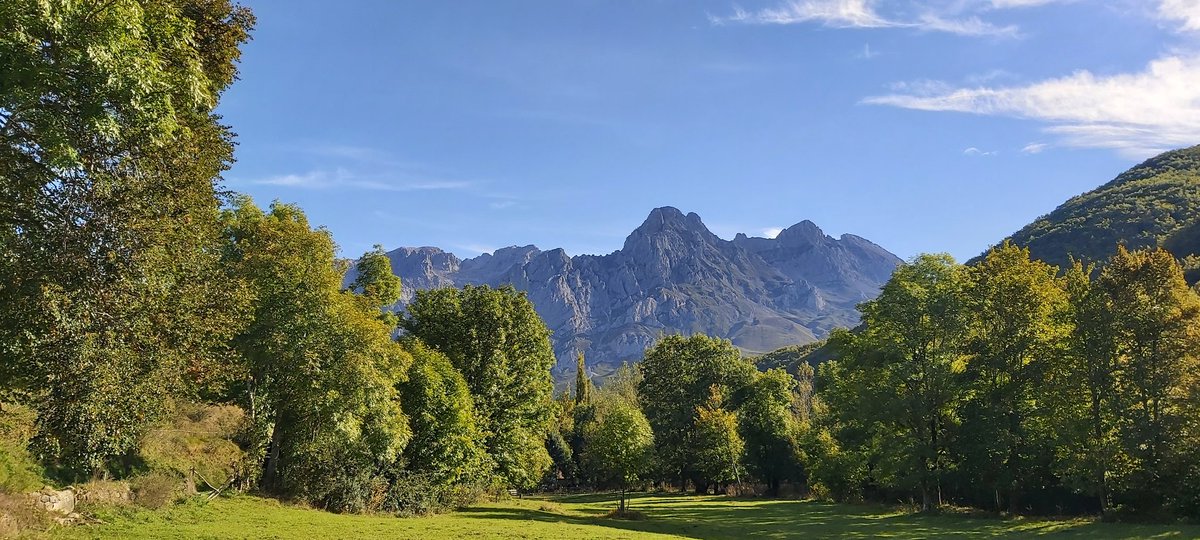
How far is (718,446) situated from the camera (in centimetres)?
6938

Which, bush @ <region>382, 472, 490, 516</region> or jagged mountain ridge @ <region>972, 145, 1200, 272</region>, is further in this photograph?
jagged mountain ridge @ <region>972, 145, 1200, 272</region>

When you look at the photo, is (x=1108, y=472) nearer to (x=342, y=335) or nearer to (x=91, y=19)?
(x=342, y=335)

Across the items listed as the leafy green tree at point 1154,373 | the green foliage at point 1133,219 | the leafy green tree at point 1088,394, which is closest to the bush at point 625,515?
the leafy green tree at point 1088,394

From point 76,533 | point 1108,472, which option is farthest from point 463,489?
point 1108,472

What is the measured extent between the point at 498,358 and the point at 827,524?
25.9m

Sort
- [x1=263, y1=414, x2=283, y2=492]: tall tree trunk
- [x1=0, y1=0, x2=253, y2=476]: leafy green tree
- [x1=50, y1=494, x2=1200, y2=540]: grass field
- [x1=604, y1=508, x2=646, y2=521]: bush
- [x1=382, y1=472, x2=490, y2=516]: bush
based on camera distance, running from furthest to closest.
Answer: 1. [x1=604, y1=508, x2=646, y2=521]: bush
2. [x1=382, y1=472, x2=490, y2=516]: bush
3. [x1=263, y1=414, x2=283, y2=492]: tall tree trunk
4. [x1=50, y1=494, x2=1200, y2=540]: grass field
5. [x1=0, y1=0, x2=253, y2=476]: leafy green tree

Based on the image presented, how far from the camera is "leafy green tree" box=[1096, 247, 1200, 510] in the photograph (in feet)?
104

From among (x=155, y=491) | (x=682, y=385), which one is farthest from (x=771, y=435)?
(x=155, y=491)

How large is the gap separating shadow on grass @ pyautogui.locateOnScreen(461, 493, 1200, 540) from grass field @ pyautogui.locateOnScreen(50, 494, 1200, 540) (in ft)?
0.18

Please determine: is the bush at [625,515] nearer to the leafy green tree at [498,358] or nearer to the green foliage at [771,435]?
the leafy green tree at [498,358]

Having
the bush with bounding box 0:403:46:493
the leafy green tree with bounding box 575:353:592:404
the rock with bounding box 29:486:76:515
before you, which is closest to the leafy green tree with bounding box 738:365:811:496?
the leafy green tree with bounding box 575:353:592:404

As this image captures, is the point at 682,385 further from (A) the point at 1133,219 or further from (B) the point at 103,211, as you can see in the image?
(A) the point at 1133,219

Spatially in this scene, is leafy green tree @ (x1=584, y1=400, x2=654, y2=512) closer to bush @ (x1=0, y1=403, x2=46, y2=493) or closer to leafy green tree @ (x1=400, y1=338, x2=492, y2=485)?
leafy green tree @ (x1=400, y1=338, x2=492, y2=485)

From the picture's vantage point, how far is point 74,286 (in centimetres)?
1219
